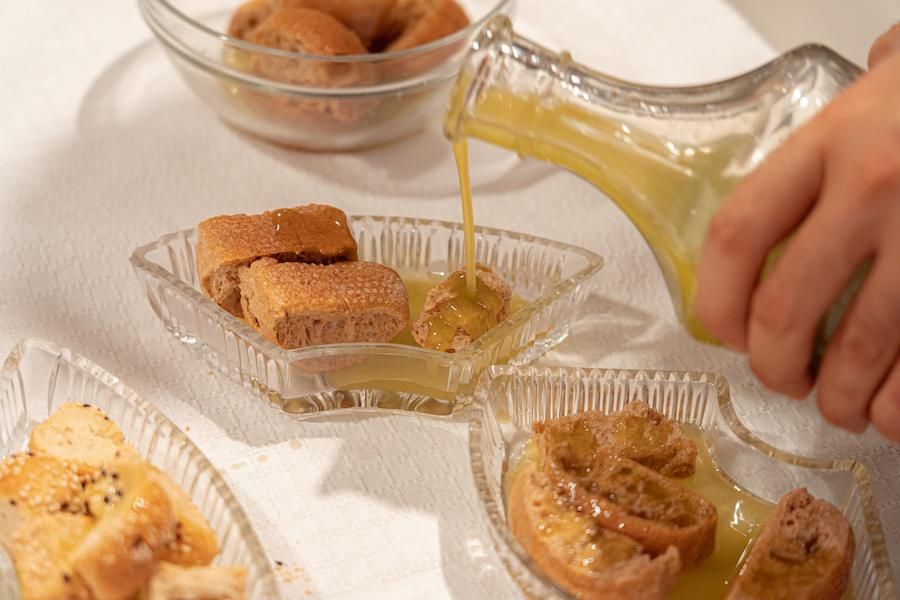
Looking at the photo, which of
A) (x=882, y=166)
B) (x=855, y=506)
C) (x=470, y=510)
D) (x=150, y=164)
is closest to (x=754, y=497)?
(x=855, y=506)

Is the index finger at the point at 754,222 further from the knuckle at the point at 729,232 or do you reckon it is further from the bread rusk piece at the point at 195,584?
the bread rusk piece at the point at 195,584

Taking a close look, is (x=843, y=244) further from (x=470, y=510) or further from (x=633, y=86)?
(x=470, y=510)

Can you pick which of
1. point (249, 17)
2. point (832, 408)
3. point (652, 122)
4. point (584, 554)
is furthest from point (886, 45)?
point (249, 17)

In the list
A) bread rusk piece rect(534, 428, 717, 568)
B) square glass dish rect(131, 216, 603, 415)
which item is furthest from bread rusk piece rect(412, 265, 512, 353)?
bread rusk piece rect(534, 428, 717, 568)

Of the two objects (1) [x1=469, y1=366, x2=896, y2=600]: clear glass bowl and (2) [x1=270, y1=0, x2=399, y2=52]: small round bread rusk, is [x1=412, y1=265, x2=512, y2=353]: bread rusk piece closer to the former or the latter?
(1) [x1=469, y1=366, x2=896, y2=600]: clear glass bowl

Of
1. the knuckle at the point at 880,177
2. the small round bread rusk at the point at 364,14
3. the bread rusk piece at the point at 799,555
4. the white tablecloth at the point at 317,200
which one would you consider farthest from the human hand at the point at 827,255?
the small round bread rusk at the point at 364,14

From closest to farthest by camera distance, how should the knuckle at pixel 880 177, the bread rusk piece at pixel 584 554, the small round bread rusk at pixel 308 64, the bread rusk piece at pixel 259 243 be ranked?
the knuckle at pixel 880 177 → the bread rusk piece at pixel 584 554 → the bread rusk piece at pixel 259 243 → the small round bread rusk at pixel 308 64
